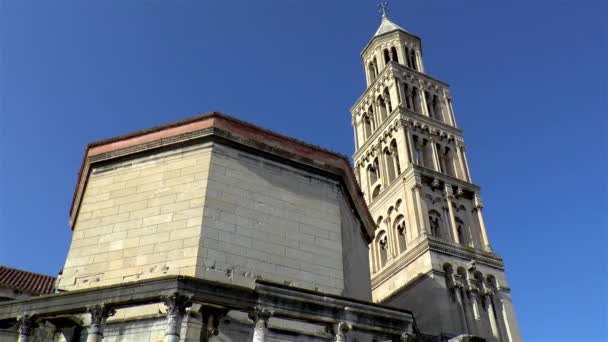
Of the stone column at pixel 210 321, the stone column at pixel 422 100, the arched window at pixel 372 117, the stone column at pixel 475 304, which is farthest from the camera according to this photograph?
the arched window at pixel 372 117

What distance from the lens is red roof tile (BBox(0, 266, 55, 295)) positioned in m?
21.4

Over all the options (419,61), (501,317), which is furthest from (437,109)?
(501,317)

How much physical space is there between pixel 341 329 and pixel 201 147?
783 cm

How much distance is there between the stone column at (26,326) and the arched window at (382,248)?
97.7 feet

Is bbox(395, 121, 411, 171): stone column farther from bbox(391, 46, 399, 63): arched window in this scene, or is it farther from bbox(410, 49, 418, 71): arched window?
bbox(391, 46, 399, 63): arched window

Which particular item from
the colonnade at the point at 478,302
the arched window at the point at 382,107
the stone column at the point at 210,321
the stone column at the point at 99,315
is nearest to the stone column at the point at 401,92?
the arched window at the point at 382,107

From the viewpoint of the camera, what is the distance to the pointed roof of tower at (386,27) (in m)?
52.3

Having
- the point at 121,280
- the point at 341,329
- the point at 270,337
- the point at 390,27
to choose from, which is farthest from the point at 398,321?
the point at 390,27

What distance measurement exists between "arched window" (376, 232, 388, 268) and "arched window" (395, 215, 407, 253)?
157 centimetres

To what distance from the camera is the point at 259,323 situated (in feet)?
39.0

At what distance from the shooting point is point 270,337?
14.0 metres

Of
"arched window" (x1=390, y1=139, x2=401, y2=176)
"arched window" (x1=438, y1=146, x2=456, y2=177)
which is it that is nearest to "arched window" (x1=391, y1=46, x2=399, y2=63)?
"arched window" (x1=390, y1=139, x2=401, y2=176)

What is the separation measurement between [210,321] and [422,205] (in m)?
25.9

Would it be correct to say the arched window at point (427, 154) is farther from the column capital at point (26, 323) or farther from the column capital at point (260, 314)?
the column capital at point (26, 323)
